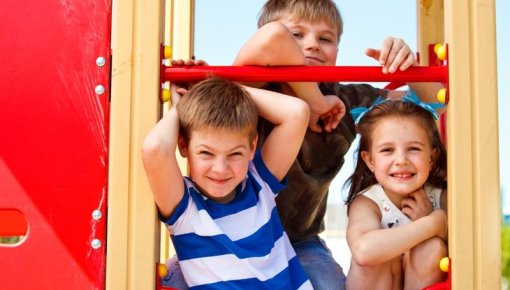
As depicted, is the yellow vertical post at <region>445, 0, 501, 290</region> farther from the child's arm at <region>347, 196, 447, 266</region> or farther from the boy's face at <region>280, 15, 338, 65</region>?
the boy's face at <region>280, 15, 338, 65</region>

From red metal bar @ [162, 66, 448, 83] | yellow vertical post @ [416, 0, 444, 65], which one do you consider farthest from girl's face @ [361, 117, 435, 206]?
yellow vertical post @ [416, 0, 444, 65]

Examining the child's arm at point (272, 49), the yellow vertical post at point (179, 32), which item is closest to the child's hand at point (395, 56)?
the child's arm at point (272, 49)

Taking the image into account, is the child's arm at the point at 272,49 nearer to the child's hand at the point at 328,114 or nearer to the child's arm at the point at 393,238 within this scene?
the child's hand at the point at 328,114

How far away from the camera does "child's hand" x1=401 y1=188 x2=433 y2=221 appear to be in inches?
85.0

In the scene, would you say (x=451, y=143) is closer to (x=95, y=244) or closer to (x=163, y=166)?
(x=163, y=166)

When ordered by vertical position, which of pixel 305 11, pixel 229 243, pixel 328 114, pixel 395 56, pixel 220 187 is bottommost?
pixel 229 243

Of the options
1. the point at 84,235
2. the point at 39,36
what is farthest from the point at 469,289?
the point at 39,36

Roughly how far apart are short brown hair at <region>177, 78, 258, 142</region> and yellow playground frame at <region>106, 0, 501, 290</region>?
0.09 m

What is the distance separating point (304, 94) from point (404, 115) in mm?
309

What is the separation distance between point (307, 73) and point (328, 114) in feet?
1.69

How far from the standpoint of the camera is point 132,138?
6.28 feet

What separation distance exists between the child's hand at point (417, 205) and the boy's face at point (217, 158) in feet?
1.65

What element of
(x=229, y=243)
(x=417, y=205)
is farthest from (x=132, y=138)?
(x=417, y=205)

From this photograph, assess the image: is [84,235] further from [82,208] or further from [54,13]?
[54,13]
